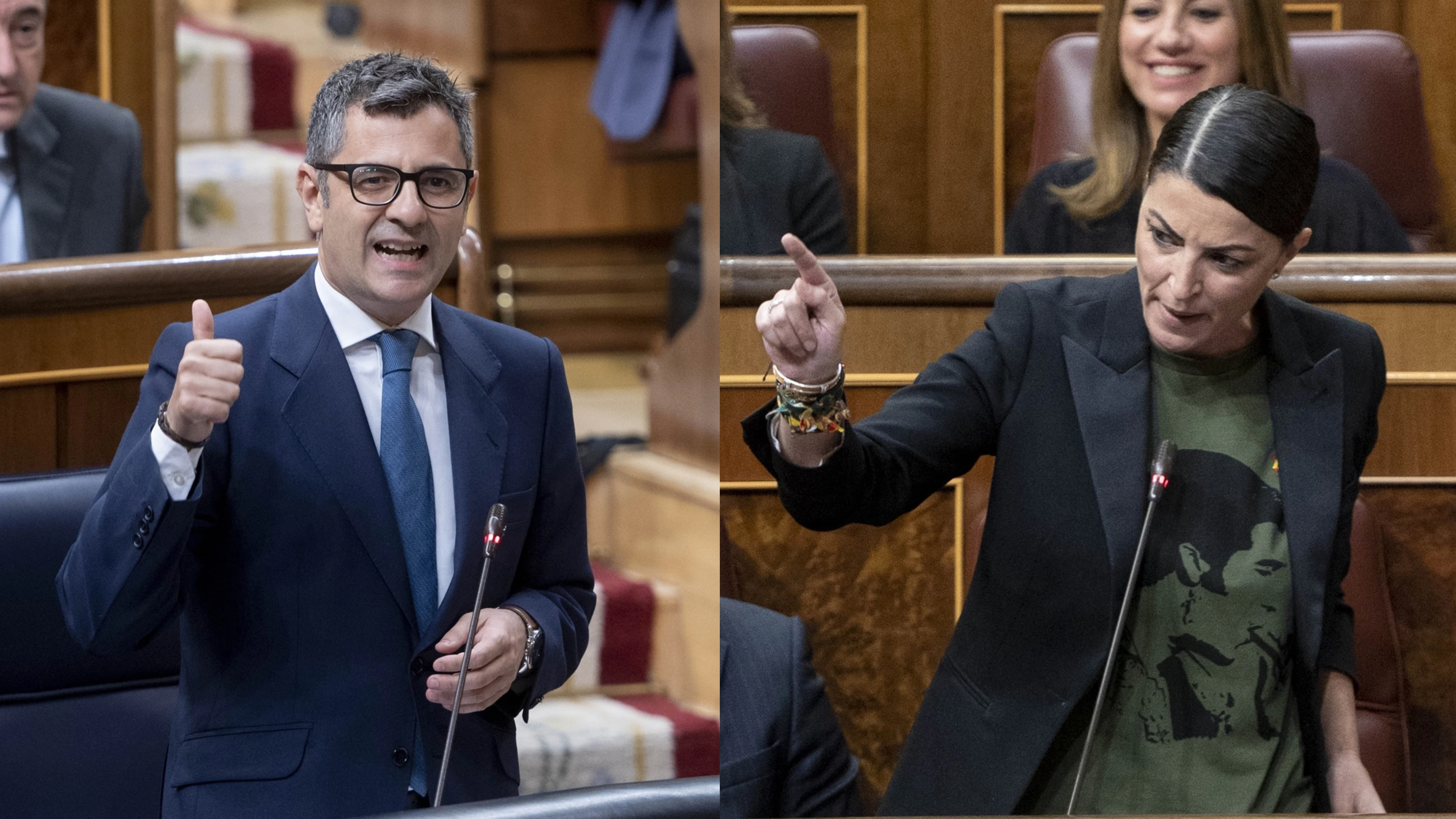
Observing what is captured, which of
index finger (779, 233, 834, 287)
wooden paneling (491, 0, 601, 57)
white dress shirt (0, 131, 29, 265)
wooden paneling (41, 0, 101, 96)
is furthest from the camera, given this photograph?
wooden paneling (491, 0, 601, 57)

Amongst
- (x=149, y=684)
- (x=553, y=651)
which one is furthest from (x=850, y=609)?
(x=149, y=684)

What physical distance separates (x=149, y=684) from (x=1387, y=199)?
0.83m

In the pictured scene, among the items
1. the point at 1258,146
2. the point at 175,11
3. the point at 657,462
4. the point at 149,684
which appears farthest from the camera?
the point at 657,462

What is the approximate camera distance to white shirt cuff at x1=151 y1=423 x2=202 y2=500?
31.3 inches

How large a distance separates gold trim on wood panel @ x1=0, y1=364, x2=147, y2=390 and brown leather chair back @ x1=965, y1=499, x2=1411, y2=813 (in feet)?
2.02

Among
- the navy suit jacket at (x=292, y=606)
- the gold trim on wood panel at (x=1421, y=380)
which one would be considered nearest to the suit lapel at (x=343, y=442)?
the navy suit jacket at (x=292, y=606)

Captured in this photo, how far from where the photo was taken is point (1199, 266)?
2.46 feet

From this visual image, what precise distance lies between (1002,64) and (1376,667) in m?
0.34

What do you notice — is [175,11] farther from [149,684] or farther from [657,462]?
[149,684]

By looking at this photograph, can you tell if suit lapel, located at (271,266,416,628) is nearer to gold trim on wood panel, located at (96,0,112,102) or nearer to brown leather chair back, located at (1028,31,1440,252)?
brown leather chair back, located at (1028,31,1440,252)

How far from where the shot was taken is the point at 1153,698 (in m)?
0.76

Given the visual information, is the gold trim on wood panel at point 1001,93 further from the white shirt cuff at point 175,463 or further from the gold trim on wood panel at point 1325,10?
the white shirt cuff at point 175,463

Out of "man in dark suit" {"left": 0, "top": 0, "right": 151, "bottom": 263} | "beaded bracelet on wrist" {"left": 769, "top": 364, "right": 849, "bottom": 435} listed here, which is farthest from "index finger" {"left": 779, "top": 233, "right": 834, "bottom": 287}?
"man in dark suit" {"left": 0, "top": 0, "right": 151, "bottom": 263}

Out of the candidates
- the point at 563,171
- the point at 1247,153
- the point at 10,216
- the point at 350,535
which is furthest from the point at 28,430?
the point at 563,171
